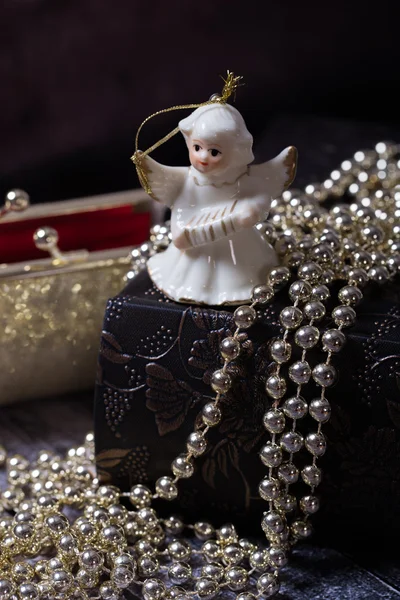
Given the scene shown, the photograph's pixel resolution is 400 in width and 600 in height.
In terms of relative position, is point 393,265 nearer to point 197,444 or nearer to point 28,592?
point 197,444

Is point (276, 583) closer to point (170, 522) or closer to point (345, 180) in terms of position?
point (170, 522)

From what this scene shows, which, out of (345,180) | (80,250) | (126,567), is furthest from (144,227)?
(126,567)

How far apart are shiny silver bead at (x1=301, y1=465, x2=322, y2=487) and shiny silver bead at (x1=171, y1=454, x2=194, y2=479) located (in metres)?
0.10

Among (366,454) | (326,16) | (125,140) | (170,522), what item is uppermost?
(326,16)

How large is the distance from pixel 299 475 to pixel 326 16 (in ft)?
2.68

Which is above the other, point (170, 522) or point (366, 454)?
point (366, 454)

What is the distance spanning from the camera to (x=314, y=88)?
1405 millimetres

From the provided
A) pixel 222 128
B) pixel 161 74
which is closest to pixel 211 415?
pixel 222 128

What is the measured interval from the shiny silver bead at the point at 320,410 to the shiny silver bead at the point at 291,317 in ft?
0.21

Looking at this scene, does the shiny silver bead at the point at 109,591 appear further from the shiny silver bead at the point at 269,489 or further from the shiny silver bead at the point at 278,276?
the shiny silver bead at the point at 278,276

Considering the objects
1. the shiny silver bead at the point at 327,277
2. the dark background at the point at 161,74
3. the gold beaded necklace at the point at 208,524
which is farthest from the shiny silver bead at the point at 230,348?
the dark background at the point at 161,74

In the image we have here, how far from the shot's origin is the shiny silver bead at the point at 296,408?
75 cm

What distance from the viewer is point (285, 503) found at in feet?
2.54

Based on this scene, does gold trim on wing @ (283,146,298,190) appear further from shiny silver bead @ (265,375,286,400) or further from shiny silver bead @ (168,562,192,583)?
shiny silver bead @ (168,562,192,583)
